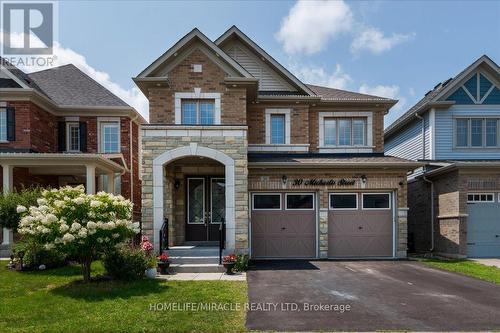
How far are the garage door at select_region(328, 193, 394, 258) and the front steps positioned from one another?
15.5 ft

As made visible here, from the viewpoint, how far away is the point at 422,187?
17562 mm

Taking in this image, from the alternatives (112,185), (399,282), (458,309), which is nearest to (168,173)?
(112,185)

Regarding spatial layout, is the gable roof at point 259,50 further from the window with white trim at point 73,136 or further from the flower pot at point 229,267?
the flower pot at point 229,267

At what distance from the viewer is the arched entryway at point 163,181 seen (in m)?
12.2

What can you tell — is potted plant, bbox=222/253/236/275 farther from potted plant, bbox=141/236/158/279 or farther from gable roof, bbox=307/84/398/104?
gable roof, bbox=307/84/398/104

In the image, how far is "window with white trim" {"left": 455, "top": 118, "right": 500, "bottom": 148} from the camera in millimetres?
17219

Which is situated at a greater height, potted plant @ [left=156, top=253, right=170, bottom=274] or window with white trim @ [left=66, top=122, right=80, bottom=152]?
window with white trim @ [left=66, top=122, right=80, bottom=152]

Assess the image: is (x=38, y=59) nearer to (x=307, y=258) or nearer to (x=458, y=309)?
(x=307, y=258)

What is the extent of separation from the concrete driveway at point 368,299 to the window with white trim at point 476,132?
25.5 feet

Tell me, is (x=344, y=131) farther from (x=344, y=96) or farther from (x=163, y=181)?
(x=163, y=181)

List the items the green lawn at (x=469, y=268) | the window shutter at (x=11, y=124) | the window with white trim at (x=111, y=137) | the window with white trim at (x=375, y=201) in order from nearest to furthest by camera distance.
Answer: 1. the green lawn at (x=469, y=268)
2. the window with white trim at (x=375, y=201)
3. the window shutter at (x=11, y=124)
4. the window with white trim at (x=111, y=137)

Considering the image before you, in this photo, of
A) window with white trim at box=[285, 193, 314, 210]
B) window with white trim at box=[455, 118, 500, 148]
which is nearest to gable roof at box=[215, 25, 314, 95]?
window with white trim at box=[285, 193, 314, 210]

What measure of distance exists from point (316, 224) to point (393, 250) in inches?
122

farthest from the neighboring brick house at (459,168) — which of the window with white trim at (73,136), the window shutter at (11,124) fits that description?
the window shutter at (11,124)
